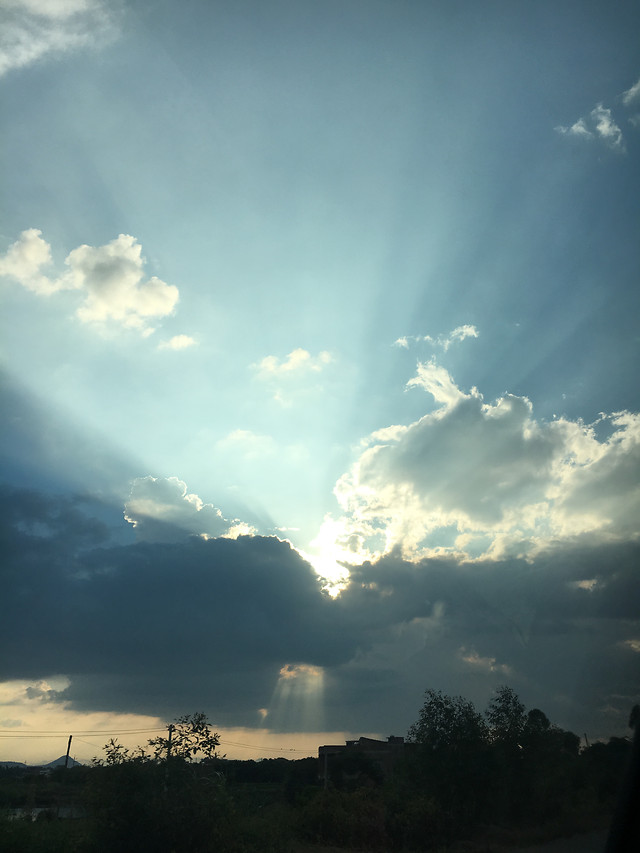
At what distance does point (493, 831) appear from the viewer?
42.8 meters

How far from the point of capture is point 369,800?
3941 centimetres

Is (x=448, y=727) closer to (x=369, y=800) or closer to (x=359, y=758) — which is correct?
(x=369, y=800)

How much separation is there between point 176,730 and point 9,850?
8.34 m

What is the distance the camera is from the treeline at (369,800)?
26312 millimetres

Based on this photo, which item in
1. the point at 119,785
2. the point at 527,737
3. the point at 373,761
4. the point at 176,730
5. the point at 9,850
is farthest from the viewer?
the point at 373,761

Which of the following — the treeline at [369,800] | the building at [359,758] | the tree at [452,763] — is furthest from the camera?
the building at [359,758]

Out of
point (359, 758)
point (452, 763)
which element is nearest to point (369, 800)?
point (452, 763)

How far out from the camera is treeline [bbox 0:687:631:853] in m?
26.3

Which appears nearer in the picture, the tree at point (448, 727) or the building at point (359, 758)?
the tree at point (448, 727)

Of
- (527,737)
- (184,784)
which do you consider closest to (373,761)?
(527,737)

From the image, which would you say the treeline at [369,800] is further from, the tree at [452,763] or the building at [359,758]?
the building at [359,758]

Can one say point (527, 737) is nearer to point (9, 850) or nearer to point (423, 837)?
point (423, 837)

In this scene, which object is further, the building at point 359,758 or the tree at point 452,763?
the building at point 359,758

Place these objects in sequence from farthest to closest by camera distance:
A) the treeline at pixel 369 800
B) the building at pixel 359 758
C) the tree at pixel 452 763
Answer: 1. the building at pixel 359 758
2. the tree at pixel 452 763
3. the treeline at pixel 369 800
